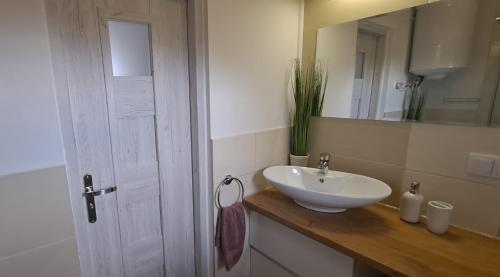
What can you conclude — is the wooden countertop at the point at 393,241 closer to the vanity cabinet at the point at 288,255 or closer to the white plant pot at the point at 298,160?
the vanity cabinet at the point at 288,255

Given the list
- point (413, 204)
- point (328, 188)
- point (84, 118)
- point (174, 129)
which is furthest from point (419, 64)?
point (84, 118)

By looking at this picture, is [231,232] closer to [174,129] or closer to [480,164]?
[174,129]

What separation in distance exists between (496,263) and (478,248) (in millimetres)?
90

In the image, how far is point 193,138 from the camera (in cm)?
135

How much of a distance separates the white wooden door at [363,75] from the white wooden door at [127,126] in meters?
1.02

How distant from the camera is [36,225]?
0.89 meters

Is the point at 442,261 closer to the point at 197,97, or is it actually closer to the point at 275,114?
the point at 275,114

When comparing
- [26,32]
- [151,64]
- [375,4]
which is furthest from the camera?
[375,4]

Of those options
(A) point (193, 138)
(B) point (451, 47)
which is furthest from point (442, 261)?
(A) point (193, 138)

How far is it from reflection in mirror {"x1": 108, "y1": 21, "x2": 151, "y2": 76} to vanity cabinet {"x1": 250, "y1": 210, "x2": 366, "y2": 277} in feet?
3.52

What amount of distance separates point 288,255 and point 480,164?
1.01 meters

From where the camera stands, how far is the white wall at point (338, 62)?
1.49m

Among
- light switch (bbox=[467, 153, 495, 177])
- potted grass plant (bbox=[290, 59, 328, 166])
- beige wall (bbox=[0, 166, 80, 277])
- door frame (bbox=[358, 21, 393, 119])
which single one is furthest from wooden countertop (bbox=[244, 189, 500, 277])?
beige wall (bbox=[0, 166, 80, 277])

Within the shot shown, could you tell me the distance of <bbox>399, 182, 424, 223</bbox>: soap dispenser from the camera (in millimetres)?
1162
